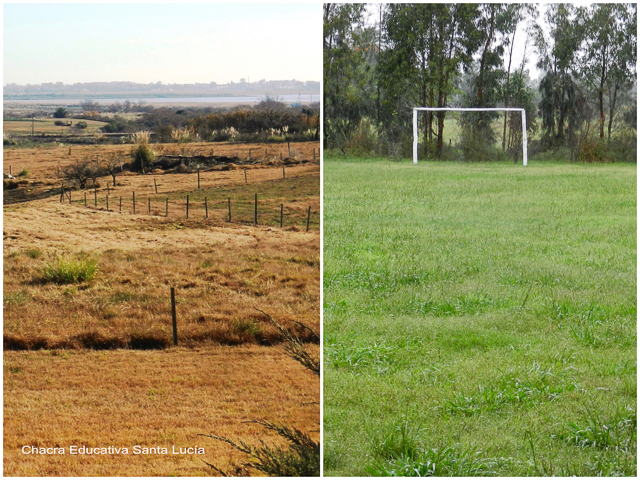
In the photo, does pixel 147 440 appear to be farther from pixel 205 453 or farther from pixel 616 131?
pixel 616 131

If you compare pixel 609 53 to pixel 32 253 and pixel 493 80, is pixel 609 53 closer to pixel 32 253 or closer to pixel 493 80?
pixel 493 80

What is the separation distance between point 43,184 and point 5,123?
0.55 feet

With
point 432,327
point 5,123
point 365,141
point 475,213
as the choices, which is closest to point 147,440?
point 5,123

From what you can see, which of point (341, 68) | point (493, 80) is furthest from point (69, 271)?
point (493, 80)

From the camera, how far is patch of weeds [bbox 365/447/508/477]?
2.03 meters

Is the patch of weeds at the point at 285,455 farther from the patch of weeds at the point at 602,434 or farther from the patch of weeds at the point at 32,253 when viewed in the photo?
the patch of weeds at the point at 602,434

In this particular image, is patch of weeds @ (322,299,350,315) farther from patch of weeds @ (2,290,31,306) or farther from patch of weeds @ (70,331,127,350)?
patch of weeds @ (2,290,31,306)

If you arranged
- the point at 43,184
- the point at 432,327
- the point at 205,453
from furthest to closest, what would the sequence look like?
the point at 432,327 < the point at 43,184 < the point at 205,453

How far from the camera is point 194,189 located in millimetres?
1962

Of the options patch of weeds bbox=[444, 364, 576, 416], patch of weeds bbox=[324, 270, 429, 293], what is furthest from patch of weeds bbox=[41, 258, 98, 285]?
patch of weeds bbox=[324, 270, 429, 293]

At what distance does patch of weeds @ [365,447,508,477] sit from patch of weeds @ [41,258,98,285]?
3.10 feet

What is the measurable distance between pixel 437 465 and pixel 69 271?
113 centimetres

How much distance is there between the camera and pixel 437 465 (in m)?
2.05

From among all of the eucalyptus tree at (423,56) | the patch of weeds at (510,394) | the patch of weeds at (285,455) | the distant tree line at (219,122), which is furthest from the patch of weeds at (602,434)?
the eucalyptus tree at (423,56)
